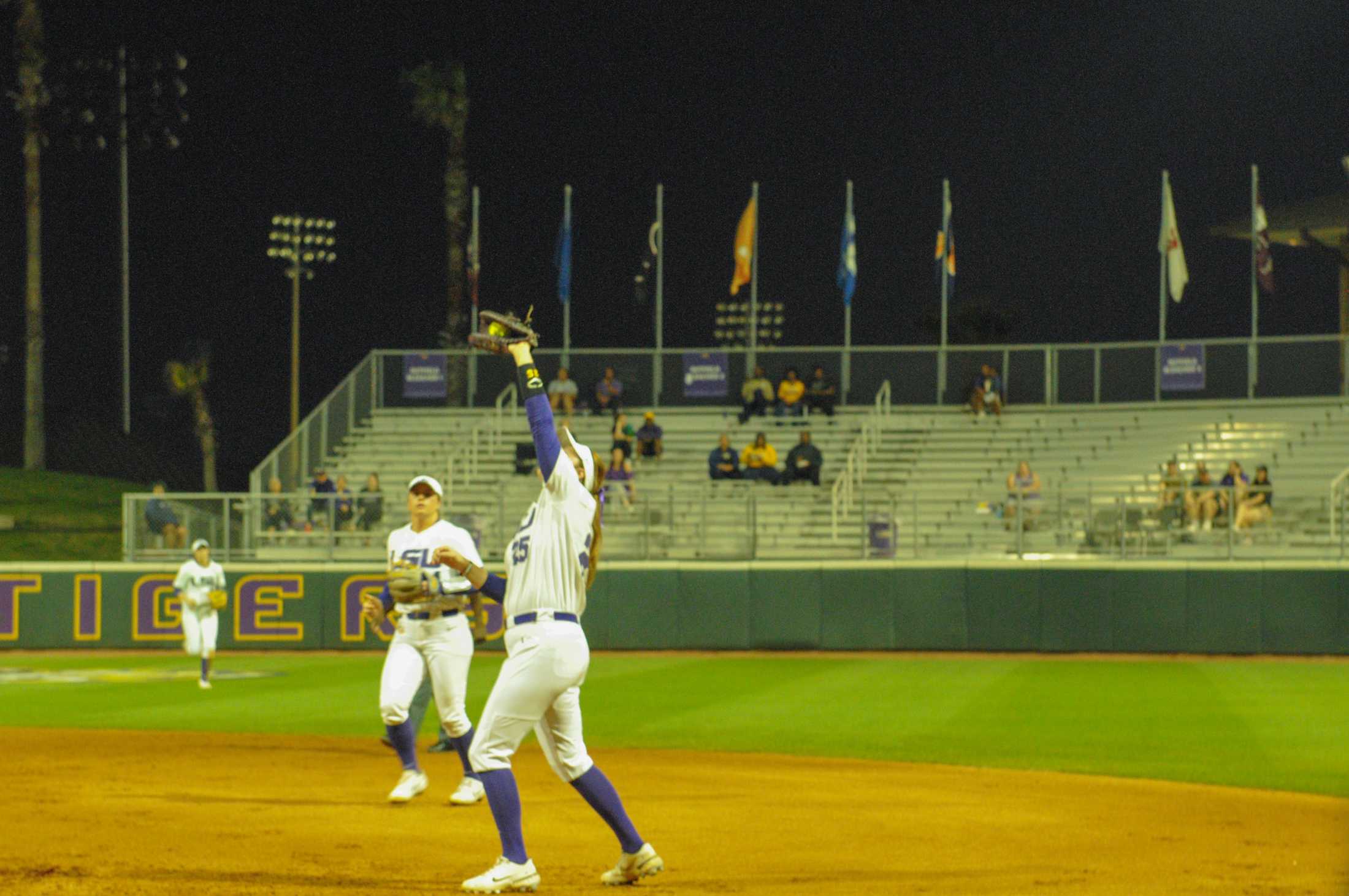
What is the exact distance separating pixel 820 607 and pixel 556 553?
704 inches

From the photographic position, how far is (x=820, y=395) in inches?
1296

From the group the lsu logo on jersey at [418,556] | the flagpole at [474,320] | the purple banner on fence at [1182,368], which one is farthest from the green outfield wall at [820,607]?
the lsu logo on jersey at [418,556]

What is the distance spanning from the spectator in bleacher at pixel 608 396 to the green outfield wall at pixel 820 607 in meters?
9.11

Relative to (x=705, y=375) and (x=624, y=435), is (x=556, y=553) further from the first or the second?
(x=705, y=375)

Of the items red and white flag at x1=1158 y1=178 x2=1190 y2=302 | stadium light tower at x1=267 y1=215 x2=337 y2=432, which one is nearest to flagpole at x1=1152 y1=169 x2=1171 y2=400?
red and white flag at x1=1158 y1=178 x2=1190 y2=302

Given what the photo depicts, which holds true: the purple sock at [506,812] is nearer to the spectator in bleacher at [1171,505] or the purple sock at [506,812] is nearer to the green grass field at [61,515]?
the spectator in bleacher at [1171,505]

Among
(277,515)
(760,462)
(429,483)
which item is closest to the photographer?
(429,483)

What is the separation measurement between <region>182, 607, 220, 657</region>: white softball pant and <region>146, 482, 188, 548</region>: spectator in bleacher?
4271mm

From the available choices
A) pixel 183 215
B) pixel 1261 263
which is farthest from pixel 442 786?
pixel 183 215

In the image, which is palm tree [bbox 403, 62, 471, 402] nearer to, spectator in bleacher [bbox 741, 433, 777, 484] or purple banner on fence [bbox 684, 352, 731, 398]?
purple banner on fence [bbox 684, 352, 731, 398]

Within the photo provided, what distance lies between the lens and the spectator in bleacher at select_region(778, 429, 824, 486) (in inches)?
1119

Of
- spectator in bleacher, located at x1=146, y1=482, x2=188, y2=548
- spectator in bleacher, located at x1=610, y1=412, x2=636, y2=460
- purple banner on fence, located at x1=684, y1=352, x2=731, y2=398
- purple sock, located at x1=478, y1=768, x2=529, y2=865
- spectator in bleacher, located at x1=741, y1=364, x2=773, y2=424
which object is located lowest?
purple sock, located at x1=478, y1=768, x2=529, y2=865

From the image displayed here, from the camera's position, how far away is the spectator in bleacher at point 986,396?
3259 centimetres

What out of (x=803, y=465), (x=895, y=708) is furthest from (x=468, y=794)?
(x=803, y=465)
